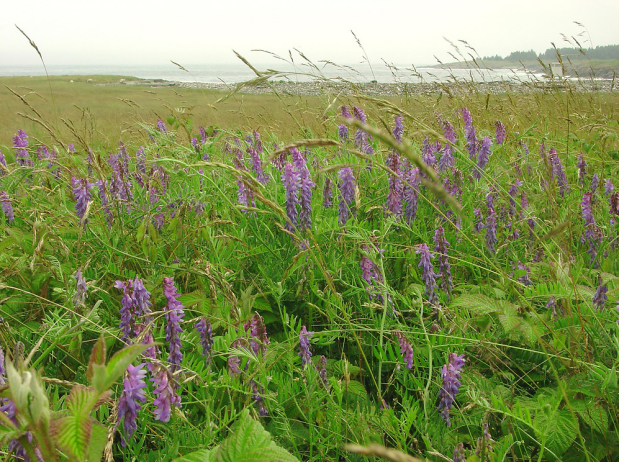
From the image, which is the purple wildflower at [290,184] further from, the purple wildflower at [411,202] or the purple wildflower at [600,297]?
the purple wildflower at [600,297]

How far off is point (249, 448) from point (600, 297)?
1406 millimetres

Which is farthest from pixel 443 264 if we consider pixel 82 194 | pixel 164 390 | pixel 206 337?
pixel 82 194

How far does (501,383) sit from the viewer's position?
1.68 metres

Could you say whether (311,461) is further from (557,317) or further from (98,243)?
(98,243)

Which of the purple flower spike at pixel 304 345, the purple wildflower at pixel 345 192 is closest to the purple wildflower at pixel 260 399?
the purple flower spike at pixel 304 345

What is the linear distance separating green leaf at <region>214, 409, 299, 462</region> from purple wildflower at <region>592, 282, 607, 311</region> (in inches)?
51.8

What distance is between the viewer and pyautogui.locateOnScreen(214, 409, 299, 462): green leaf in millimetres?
933

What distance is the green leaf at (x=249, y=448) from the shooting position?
933mm

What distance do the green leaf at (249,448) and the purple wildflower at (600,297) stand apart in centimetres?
131

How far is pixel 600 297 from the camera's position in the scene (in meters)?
1.61

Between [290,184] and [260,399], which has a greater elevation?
[290,184]

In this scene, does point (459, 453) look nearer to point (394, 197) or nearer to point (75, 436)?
point (75, 436)

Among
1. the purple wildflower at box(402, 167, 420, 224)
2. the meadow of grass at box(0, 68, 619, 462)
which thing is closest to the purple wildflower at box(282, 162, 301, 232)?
the meadow of grass at box(0, 68, 619, 462)

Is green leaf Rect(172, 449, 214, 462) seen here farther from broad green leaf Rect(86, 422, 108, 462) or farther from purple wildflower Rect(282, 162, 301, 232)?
purple wildflower Rect(282, 162, 301, 232)
